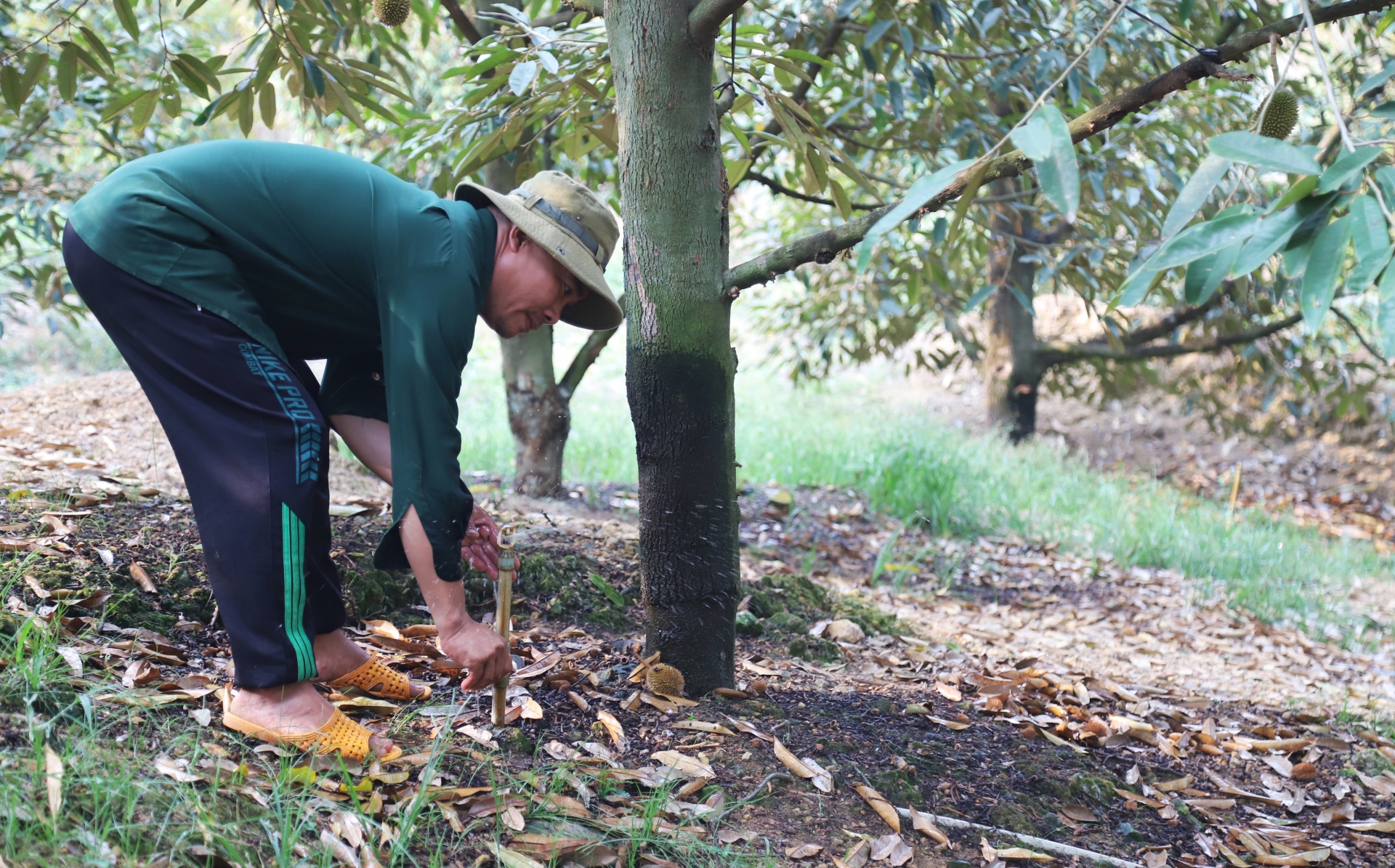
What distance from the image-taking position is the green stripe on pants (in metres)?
1.78

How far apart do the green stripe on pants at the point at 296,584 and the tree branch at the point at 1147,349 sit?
213 inches

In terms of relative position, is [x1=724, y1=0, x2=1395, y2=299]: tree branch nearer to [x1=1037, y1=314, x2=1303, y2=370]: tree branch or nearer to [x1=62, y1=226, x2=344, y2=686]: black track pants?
[x1=62, y1=226, x2=344, y2=686]: black track pants

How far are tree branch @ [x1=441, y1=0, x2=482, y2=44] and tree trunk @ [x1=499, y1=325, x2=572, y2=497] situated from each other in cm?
110

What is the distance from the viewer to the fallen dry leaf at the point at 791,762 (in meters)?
2.00

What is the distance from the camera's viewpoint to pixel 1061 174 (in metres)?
1.16

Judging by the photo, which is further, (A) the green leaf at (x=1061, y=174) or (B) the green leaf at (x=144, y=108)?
(B) the green leaf at (x=144, y=108)

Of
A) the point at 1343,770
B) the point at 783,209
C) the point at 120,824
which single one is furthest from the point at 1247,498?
the point at 120,824

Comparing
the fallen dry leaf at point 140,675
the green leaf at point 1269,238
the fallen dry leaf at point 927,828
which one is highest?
the green leaf at point 1269,238

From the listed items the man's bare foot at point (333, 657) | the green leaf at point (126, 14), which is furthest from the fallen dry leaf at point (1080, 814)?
the green leaf at point (126, 14)

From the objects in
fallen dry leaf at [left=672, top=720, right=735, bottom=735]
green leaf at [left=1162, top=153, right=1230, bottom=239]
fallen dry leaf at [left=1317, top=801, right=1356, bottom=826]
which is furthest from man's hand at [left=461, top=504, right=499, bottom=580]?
fallen dry leaf at [left=1317, top=801, right=1356, bottom=826]

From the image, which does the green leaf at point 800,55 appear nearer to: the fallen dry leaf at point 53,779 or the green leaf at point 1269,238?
the green leaf at point 1269,238

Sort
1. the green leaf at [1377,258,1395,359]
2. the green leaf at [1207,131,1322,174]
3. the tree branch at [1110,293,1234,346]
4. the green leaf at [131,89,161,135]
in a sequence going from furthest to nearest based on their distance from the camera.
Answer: the tree branch at [1110,293,1234,346], the green leaf at [131,89,161,135], the green leaf at [1207,131,1322,174], the green leaf at [1377,258,1395,359]

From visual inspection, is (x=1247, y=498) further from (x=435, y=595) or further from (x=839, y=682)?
(x=435, y=595)

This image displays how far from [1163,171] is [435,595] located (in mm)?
3271
